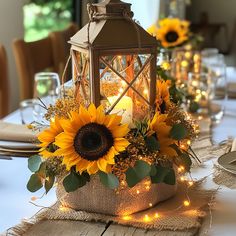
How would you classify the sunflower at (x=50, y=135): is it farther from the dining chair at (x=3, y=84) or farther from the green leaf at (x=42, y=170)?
the dining chair at (x=3, y=84)

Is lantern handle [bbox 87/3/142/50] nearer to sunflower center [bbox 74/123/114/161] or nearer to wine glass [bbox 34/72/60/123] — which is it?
sunflower center [bbox 74/123/114/161]

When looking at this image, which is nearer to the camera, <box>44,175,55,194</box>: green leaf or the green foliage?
<box>44,175,55,194</box>: green leaf

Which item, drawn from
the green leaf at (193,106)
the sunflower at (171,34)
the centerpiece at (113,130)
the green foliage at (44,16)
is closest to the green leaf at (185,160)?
the centerpiece at (113,130)

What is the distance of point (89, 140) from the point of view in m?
0.94

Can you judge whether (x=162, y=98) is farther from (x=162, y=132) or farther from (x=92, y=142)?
(x=92, y=142)

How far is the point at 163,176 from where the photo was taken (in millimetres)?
976

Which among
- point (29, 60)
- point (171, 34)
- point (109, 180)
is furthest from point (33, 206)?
point (29, 60)

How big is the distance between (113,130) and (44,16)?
10.5ft

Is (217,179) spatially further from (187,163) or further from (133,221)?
(133,221)

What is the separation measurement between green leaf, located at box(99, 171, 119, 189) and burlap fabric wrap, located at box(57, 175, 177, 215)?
0.13 ft

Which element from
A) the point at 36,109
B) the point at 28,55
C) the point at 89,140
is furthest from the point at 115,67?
the point at 28,55

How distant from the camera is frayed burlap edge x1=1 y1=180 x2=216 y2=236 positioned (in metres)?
0.94

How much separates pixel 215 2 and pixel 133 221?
5685 mm

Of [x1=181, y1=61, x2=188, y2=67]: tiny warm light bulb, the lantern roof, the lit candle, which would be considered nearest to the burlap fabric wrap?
the lit candle
